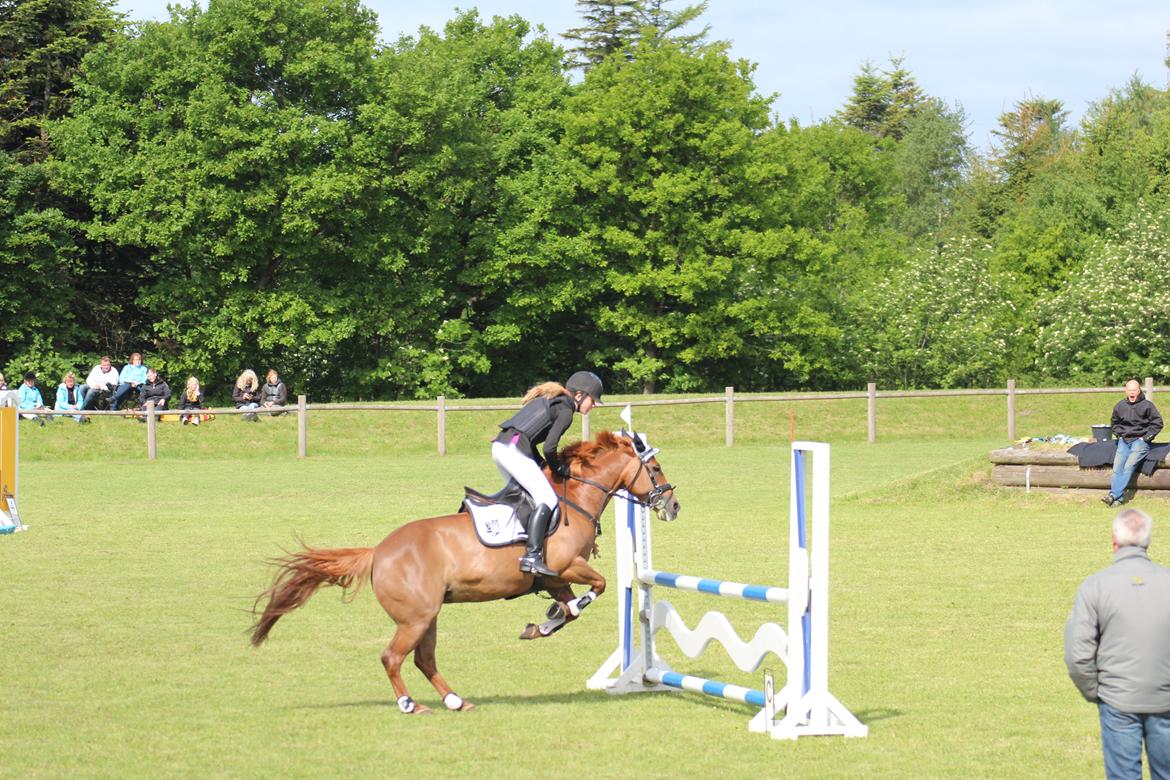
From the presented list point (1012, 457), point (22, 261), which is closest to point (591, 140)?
point (22, 261)

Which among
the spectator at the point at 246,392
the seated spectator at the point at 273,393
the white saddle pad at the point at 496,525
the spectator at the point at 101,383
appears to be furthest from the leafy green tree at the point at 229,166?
the white saddle pad at the point at 496,525

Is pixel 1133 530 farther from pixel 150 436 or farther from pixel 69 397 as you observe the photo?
pixel 69 397

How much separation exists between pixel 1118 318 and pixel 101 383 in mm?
32352

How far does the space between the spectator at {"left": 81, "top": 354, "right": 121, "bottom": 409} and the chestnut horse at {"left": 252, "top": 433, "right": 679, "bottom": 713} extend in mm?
28885

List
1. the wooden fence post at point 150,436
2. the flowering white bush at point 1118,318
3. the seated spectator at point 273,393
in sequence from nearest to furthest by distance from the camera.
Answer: the wooden fence post at point 150,436, the seated spectator at point 273,393, the flowering white bush at point 1118,318

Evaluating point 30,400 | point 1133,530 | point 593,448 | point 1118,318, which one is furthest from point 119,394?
point 1133,530

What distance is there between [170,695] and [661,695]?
3.43m

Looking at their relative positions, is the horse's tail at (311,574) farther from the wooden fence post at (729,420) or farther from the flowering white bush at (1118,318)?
the flowering white bush at (1118,318)

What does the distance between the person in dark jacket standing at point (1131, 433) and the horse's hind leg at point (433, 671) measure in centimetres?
1510

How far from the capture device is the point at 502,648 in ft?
41.0

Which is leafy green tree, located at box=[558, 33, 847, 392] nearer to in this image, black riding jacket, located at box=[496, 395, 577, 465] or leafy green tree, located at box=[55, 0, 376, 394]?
leafy green tree, located at box=[55, 0, 376, 394]

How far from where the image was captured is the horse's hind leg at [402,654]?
9.56m

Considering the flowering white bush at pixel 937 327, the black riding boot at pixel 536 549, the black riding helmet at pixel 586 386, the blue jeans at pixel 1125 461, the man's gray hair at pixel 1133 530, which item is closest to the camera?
the man's gray hair at pixel 1133 530

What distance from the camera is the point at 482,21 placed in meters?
57.3
